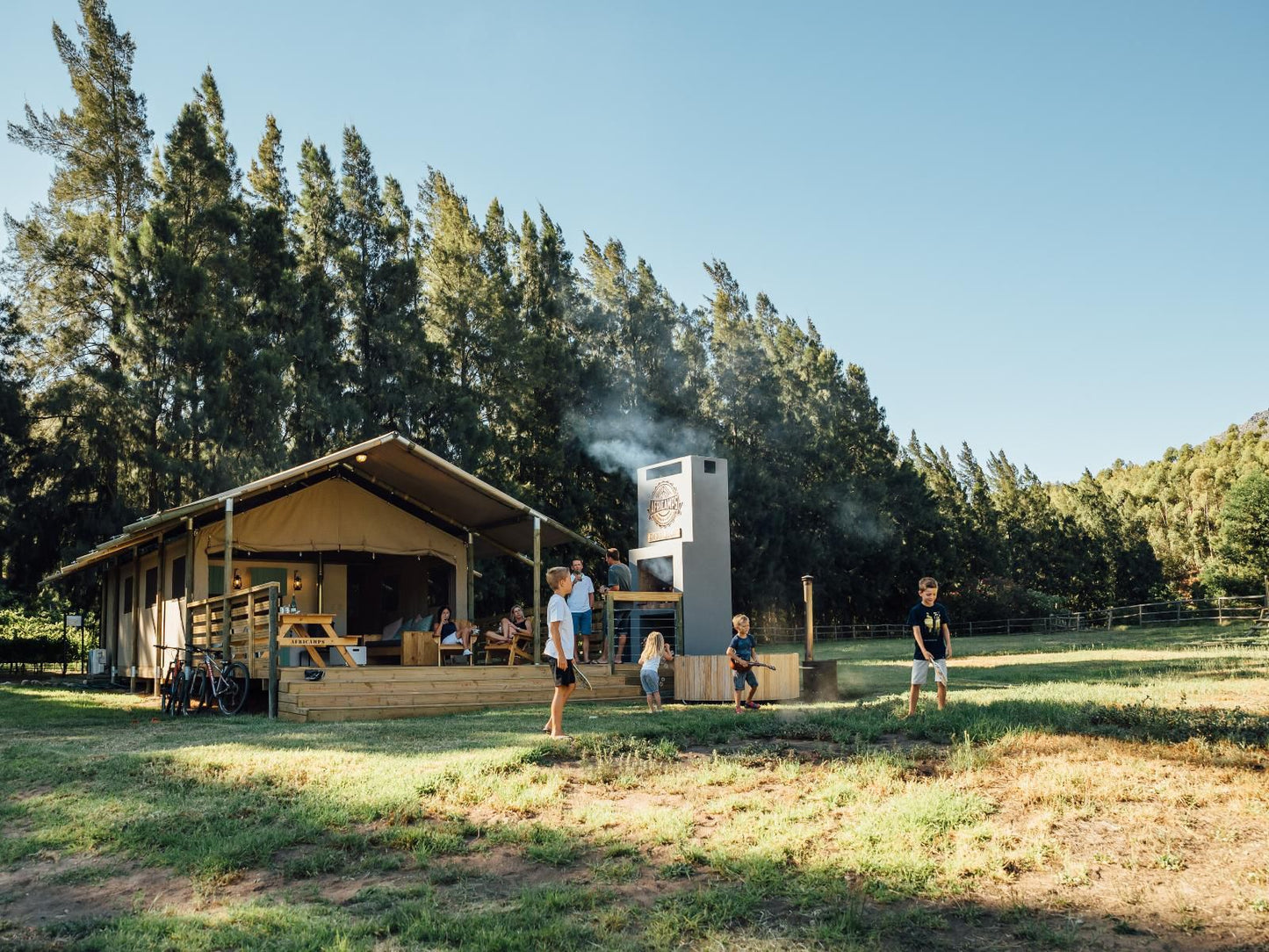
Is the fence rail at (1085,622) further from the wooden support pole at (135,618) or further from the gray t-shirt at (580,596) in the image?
the gray t-shirt at (580,596)

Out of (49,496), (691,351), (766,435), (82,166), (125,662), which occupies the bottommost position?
(125,662)

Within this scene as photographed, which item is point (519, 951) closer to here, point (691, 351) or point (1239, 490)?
Result: point (691, 351)

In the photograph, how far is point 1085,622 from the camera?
49125mm

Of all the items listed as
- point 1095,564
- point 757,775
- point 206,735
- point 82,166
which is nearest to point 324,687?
point 206,735

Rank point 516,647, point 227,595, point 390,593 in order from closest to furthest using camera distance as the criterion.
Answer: point 227,595 < point 516,647 < point 390,593

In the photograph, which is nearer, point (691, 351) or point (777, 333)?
point (691, 351)

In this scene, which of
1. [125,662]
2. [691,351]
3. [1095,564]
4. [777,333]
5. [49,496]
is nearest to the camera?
[125,662]

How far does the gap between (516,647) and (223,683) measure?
435cm

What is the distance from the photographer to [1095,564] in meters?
60.8

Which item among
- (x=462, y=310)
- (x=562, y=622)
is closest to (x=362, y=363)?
(x=462, y=310)

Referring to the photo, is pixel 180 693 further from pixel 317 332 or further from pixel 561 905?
Answer: pixel 317 332

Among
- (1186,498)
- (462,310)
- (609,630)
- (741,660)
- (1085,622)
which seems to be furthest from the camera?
(1186,498)

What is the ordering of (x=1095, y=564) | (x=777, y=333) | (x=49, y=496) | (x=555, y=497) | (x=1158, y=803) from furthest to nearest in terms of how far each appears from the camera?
(x=1095, y=564) → (x=777, y=333) → (x=555, y=497) → (x=49, y=496) → (x=1158, y=803)

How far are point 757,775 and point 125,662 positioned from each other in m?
17.9
